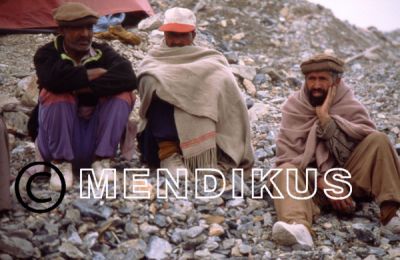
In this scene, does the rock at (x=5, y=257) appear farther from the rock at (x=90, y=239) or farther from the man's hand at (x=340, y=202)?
the man's hand at (x=340, y=202)

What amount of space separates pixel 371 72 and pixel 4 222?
760 centimetres

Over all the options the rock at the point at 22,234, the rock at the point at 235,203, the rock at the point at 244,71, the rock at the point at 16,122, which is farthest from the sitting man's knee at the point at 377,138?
the rock at the point at 244,71

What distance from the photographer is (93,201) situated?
138 inches

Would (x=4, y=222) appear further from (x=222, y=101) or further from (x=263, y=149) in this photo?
Answer: (x=263, y=149)

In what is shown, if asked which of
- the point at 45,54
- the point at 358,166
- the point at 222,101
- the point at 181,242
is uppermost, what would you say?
the point at 45,54

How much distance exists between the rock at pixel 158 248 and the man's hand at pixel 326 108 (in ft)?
4.01

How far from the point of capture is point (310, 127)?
3.92 metres

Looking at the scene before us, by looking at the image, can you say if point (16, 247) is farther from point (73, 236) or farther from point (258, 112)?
point (258, 112)

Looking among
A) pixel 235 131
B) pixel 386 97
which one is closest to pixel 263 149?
pixel 235 131

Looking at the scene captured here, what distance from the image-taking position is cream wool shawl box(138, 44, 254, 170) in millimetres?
3998

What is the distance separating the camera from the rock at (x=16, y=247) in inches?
119

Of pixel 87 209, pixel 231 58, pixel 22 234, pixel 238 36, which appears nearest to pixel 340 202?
pixel 87 209

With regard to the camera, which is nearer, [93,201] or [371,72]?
[93,201]

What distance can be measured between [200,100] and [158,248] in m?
1.15
